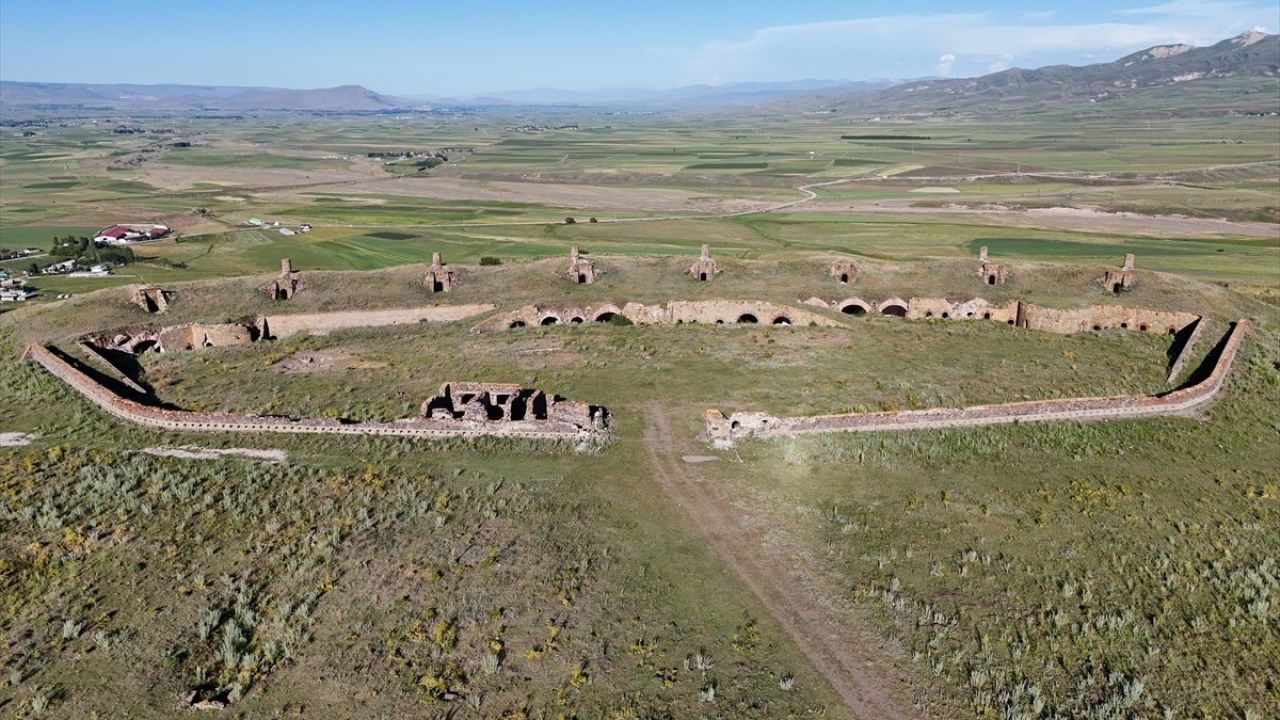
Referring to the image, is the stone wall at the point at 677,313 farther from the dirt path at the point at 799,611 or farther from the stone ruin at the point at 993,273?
the dirt path at the point at 799,611

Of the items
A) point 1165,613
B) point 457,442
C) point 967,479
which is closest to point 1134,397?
point 967,479

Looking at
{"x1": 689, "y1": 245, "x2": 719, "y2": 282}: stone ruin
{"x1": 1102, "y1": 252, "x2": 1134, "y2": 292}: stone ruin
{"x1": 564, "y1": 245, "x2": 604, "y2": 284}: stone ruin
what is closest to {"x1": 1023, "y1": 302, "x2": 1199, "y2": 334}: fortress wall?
{"x1": 1102, "y1": 252, "x2": 1134, "y2": 292}: stone ruin

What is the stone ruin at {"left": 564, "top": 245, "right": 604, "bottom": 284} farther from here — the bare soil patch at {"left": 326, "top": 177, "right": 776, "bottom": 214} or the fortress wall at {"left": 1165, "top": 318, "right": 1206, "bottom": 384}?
the bare soil patch at {"left": 326, "top": 177, "right": 776, "bottom": 214}

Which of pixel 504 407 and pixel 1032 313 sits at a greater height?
pixel 1032 313

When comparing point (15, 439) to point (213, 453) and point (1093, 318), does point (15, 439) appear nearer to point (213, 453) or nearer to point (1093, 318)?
point (213, 453)

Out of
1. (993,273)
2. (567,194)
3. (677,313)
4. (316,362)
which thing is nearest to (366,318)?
(316,362)
